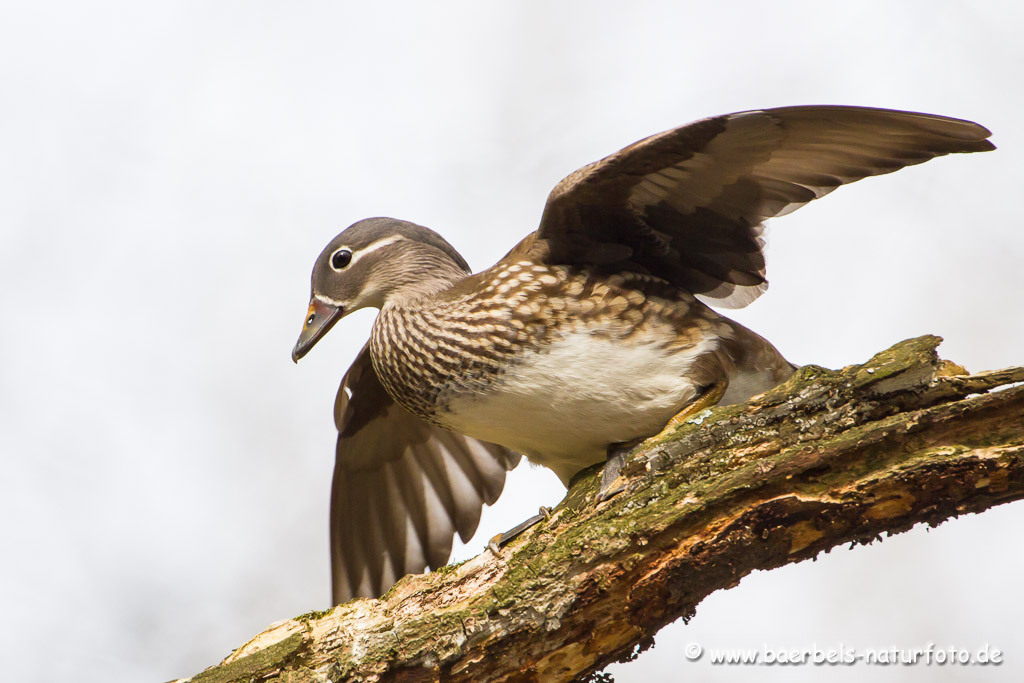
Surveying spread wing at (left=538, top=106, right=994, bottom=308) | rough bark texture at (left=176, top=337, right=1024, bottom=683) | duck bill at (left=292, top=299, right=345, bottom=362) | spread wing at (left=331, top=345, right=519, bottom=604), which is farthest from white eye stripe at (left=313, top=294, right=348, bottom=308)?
rough bark texture at (left=176, top=337, right=1024, bottom=683)

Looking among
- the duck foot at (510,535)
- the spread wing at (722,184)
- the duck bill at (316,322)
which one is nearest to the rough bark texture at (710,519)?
the duck foot at (510,535)

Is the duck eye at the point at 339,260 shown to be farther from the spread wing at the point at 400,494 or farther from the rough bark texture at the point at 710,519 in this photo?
the rough bark texture at the point at 710,519

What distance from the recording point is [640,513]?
180cm

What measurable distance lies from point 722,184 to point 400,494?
1.57 m

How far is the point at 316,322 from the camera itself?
260 centimetres

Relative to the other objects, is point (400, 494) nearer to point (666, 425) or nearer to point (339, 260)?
point (339, 260)

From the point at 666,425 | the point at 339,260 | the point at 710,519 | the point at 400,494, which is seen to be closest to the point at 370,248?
the point at 339,260

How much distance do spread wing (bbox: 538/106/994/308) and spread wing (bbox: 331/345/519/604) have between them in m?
0.99

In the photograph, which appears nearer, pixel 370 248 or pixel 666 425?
pixel 666 425

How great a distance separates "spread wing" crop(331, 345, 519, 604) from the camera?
3023 millimetres

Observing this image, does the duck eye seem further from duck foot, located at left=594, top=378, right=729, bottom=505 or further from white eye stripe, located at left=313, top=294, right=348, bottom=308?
duck foot, located at left=594, top=378, right=729, bottom=505

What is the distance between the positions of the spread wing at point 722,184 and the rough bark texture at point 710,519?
0.46m

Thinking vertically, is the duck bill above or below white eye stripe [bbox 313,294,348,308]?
below

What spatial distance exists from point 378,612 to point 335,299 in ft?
3.33
